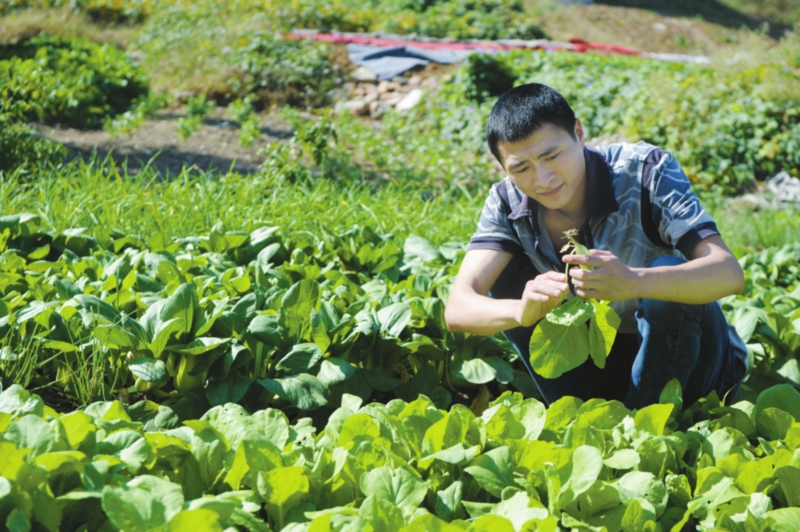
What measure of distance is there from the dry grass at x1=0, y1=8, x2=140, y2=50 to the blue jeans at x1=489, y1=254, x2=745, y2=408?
1145cm

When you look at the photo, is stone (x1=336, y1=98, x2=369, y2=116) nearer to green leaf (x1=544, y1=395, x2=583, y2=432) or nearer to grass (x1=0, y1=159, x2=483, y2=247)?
grass (x1=0, y1=159, x2=483, y2=247)

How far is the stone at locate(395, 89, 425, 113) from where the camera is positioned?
9383 mm

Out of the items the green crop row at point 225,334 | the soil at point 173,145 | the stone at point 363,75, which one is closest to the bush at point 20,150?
the soil at point 173,145

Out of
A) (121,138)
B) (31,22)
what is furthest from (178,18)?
(121,138)

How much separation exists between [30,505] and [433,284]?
193cm

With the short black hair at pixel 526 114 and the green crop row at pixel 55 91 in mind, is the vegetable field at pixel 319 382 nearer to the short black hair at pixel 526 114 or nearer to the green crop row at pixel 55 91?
the green crop row at pixel 55 91

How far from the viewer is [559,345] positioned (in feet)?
6.35

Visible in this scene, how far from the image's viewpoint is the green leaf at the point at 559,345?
A: 6.33ft

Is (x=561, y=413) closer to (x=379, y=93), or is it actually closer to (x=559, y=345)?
(x=559, y=345)

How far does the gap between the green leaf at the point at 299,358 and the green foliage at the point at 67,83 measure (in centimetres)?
461

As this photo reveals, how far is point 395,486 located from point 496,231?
1.07m

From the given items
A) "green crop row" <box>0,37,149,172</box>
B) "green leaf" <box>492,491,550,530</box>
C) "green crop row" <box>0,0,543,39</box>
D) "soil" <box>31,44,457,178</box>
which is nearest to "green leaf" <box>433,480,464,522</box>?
"green leaf" <box>492,491,550,530</box>

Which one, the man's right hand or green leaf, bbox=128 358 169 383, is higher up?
the man's right hand

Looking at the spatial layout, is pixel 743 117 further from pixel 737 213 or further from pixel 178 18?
pixel 178 18
